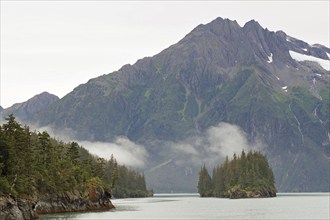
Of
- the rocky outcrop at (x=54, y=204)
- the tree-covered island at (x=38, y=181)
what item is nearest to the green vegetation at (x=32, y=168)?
the tree-covered island at (x=38, y=181)

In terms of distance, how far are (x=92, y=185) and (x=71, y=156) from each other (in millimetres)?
23255

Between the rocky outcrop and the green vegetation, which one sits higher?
the green vegetation

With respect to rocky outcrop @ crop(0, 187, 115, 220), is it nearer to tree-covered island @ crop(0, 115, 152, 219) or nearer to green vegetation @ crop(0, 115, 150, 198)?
tree-covered island @ crop(0, 115, 152, 219)

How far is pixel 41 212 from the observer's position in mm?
142125

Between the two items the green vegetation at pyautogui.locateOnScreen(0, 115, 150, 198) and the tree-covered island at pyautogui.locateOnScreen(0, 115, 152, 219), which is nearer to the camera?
the tree-covered island at pyautogui.locateOnScreen(0, 115, 152, 219)

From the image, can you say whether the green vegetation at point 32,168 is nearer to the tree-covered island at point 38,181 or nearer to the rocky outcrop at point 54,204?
the tree-covered island at point 38,181

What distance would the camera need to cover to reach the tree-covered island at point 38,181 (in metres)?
106

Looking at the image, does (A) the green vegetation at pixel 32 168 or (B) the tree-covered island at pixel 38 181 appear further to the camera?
(A) the green vegetation at pixel 32 168

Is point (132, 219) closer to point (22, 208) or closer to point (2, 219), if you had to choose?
point (22, 208)

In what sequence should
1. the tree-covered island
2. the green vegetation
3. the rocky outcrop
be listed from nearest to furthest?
the rocky outcrop < the tree-covered island < the green vegetation

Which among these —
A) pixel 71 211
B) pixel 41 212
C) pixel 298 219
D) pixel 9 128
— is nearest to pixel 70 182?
pixel 71 211

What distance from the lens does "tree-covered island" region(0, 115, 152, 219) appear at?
10619 cm

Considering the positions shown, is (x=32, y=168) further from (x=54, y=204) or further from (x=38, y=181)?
(x=54, y=204)

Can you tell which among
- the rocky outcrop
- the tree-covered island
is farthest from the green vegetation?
the rocky outcrop
